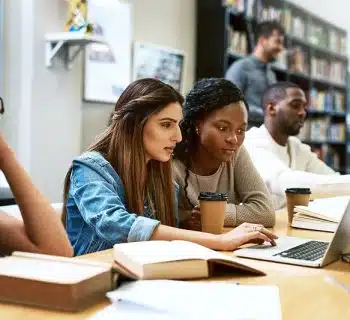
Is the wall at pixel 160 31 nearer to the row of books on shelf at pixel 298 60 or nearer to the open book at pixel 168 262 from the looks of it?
the row of books on shelf at pixel 298 60

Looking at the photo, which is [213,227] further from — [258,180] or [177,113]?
[258,180]

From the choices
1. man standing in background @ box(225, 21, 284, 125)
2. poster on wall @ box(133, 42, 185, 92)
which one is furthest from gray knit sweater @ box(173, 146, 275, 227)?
poster on wall @ box(133, 42, 185, 92)

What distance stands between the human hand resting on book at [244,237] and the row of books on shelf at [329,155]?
526 cm

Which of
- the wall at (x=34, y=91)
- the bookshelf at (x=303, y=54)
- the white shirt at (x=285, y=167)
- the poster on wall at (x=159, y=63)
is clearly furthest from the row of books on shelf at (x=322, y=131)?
the wall at (x=34, y=91)

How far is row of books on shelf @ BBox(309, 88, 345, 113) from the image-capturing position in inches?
258

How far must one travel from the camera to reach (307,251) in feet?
4.56

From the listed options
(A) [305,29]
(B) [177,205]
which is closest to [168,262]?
(B) [177,205]

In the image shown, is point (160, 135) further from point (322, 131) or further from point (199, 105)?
point (322, 131)

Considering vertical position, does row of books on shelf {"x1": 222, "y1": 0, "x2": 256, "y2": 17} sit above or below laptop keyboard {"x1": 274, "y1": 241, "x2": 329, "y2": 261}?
above

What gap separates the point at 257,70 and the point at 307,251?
10.6ft

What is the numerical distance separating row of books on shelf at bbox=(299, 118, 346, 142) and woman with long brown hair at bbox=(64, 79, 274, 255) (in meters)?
4.58

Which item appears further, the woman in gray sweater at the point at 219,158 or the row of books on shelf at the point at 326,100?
the row of books on shelf at the point at 326,100

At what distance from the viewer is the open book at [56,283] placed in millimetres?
857

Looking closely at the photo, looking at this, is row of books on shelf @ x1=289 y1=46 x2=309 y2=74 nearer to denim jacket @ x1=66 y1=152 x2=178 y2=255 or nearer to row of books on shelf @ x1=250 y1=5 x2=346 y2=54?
row of books on shelf @ x1=250 y1=5 x2=346 y2=54
